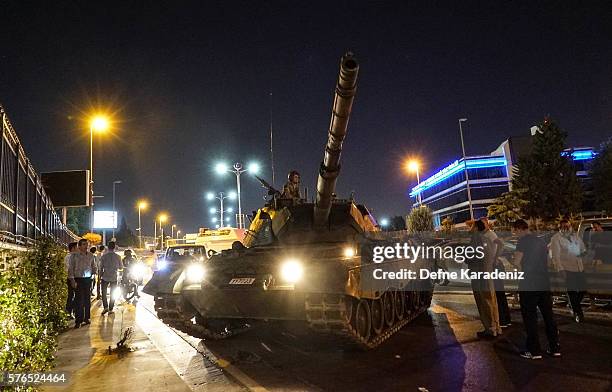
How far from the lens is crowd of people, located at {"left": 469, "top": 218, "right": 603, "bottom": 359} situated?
5.99m

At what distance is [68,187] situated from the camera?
16828 millimetres

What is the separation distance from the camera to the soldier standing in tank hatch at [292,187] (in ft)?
31.7

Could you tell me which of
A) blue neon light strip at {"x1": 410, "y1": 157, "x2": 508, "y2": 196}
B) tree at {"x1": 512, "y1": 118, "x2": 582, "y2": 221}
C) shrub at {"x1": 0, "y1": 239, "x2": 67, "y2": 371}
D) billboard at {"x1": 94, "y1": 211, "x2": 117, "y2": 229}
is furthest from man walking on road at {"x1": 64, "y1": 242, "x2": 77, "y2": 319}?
blue neon light strip at {"x1": 410, "y1": 157, "x2": 508, "y2": 196}

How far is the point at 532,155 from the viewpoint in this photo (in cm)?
4231

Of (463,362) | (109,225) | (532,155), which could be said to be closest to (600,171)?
(532,155)

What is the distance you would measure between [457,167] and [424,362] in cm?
6804

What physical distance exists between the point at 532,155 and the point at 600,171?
914 centimetres

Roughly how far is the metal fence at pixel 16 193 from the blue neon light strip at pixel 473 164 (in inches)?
1829

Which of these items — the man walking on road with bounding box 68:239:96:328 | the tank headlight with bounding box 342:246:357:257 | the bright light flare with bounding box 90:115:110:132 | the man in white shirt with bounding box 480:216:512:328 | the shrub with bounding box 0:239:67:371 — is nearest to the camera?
the shrub with bounding box 0:239:67:371

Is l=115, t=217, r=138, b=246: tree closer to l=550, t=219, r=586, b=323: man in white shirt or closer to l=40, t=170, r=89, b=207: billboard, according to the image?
l=40, t=170, r=89, b=207: billboard

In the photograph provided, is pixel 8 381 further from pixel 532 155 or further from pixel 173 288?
pixel 532 155

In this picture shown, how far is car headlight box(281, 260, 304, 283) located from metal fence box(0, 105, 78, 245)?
3.47 meters

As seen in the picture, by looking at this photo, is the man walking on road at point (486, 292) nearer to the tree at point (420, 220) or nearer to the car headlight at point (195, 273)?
the car headlight at point (195, 273)

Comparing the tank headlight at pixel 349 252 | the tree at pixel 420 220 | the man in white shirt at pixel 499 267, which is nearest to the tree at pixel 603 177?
the tree at pixel 420 220
